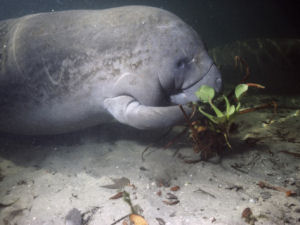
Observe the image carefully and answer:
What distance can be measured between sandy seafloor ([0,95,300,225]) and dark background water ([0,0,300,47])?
48.0 feet

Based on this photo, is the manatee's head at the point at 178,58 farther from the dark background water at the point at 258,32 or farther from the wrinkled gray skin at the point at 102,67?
the dark background water at the point at 258,32

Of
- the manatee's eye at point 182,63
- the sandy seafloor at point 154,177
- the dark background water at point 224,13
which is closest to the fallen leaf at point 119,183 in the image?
the sandy seafloor at point 154,177

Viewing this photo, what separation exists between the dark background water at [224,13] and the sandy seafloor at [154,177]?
1462cm

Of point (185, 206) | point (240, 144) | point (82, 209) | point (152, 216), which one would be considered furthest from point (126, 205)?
point (240, 144)

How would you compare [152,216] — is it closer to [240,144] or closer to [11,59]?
[240,144]

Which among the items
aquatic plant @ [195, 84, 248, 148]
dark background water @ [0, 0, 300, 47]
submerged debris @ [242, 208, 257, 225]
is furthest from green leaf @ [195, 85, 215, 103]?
dark background water @ [0, 0, 300, 47]

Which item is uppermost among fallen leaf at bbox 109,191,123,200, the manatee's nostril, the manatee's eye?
the manatee's eye

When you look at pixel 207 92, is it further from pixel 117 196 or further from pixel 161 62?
pixel 117 196

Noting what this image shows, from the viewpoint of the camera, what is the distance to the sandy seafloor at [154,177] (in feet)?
6.49

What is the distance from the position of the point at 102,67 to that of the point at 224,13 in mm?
49087

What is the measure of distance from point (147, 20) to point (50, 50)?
1.74 meters

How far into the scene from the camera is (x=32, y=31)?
347cm

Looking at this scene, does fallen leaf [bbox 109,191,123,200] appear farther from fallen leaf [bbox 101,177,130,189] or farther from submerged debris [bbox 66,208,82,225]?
submerged debris [bbox 66,208,82,225]

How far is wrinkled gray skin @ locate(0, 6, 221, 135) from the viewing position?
315 cm
